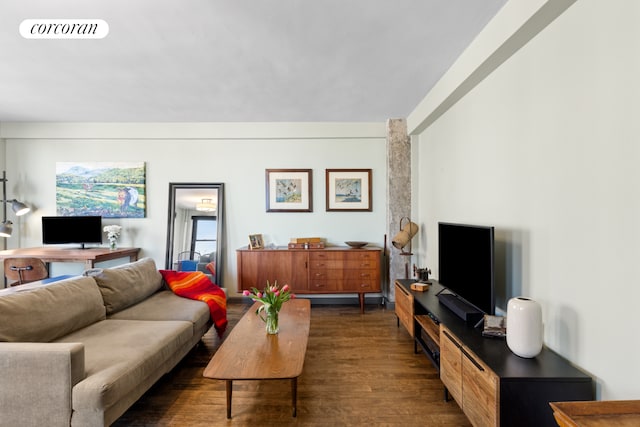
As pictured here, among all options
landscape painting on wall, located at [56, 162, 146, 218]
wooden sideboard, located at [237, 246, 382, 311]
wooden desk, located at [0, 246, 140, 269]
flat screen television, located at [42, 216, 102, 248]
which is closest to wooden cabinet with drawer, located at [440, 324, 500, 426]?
wooden sideboard, located at [237, 246, 382, 311]

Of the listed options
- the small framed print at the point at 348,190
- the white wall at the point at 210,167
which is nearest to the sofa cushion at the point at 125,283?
the white wall at the point at 210,167

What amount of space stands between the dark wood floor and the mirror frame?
1487 mm

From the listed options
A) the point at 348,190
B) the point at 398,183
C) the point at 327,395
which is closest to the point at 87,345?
the point at 327,395

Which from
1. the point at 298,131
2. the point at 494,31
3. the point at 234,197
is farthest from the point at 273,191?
the point at 494,31

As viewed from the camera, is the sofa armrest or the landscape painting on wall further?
the landscape painting on wall

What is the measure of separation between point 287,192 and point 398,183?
1.59 metres

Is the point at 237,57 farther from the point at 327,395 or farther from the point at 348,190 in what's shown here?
the point at 327,395

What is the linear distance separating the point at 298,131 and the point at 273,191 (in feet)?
3.10

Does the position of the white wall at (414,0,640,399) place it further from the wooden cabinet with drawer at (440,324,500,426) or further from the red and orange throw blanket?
the red and orange throw blanket

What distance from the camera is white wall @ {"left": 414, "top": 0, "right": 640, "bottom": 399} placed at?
127cm

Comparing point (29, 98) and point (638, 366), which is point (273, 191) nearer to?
point (29, 98)

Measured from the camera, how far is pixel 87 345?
1939mm

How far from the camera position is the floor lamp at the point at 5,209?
158 inches

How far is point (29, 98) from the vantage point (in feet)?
11.2
